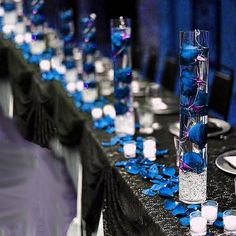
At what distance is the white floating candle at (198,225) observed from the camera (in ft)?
4.53

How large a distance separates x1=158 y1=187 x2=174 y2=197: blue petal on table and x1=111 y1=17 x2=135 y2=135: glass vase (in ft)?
2.28

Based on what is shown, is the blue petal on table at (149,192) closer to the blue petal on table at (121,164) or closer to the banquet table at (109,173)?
the banquet table at (109,173)

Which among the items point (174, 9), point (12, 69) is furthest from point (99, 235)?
point (174, 9)

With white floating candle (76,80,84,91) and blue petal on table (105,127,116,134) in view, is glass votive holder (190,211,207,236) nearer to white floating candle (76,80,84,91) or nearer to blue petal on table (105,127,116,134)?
blue petal on table (105,127,116,134)

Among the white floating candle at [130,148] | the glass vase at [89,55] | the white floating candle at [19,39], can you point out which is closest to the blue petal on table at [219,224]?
the white floating candle at [130,148]

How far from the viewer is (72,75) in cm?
345

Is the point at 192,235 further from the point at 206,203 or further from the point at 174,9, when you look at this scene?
the point at 174,9

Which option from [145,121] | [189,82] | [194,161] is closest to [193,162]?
[194,161]

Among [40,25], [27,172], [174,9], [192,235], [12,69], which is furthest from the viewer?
[174,9]

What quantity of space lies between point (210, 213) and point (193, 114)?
0.29 m

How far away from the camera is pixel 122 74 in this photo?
2.35m

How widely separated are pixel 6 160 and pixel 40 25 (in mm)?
2629

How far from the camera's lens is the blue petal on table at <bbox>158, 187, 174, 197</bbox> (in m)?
1.64

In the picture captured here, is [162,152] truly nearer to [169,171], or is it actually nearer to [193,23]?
[169,171]
